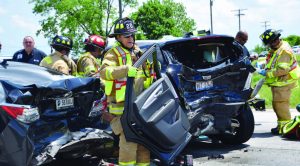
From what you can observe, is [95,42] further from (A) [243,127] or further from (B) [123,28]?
(A) [243,127]

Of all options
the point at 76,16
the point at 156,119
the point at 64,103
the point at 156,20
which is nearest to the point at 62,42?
the point at 64,103

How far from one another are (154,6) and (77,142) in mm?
48488

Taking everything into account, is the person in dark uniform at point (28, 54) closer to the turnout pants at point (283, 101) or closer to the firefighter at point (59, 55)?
the firefighter at point (59, 55)

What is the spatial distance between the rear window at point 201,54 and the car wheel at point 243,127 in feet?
3.01

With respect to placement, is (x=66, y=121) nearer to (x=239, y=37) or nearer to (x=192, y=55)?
(x=192, y=55)

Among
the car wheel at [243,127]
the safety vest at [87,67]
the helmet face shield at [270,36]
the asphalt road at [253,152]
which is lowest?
the asphalt road at [253,152]

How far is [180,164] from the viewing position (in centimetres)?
441

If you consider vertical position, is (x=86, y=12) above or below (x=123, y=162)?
above

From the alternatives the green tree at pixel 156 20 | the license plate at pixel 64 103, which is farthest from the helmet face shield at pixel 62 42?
the green tree at pixel 156 20

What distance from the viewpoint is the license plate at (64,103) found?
14.5 ft

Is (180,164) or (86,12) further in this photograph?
(86,12)

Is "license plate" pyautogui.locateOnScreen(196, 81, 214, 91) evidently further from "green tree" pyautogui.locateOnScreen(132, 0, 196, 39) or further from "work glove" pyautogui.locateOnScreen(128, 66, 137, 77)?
"green tree" pyautogui.locateOnScreen(132, 0, 196, 39)

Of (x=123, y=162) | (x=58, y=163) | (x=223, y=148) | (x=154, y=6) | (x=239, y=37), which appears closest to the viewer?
(x=123, y=162)

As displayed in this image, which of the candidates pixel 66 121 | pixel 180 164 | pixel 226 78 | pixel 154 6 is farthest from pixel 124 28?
pixel 154 6
